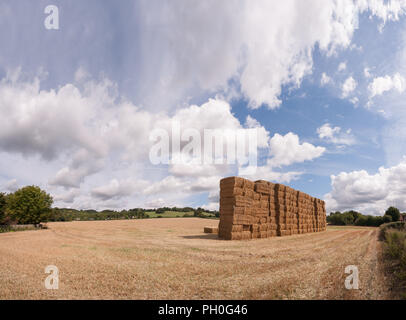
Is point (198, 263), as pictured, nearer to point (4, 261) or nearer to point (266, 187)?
point (4, 261)

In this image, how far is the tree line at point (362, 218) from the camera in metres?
63.1

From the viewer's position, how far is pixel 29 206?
30.2 metres

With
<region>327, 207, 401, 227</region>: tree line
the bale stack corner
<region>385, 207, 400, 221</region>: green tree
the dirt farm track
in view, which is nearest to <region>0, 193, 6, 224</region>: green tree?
the dirt farm track

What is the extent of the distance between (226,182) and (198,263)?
8.86 meters

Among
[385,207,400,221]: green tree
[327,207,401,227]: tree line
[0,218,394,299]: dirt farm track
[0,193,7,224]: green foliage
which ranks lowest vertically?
[327,207,401,227]: tree line

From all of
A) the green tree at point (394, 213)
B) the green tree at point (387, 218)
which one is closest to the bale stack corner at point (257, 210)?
the green tree at point (387, 218)

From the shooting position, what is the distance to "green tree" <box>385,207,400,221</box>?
2534 inches

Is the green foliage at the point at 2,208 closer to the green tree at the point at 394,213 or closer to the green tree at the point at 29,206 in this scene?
the green tree at the point at 29,206

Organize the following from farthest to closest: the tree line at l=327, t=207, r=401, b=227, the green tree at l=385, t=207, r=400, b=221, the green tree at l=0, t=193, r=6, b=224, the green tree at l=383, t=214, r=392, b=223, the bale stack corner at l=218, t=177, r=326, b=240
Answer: the green tree at l=385, t=207, r=400, b=221 → the tree line at l=327, t=207, r=401, b=227 → the green tree at l=383, t=214, r=392, b=223 → the green tree at l=0, t=193, r=6, b=224 → the bale stack corner at l=218, t=177, r=326, b=240

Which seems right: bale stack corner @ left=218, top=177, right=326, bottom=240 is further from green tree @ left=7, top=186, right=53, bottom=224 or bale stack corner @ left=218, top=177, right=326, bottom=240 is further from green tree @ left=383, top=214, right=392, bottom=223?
green tree @ left=383, top=214, right=392, bottom=223

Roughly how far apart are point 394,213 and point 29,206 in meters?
95.1

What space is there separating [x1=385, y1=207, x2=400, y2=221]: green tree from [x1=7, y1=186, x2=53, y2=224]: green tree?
90508 millimetres
